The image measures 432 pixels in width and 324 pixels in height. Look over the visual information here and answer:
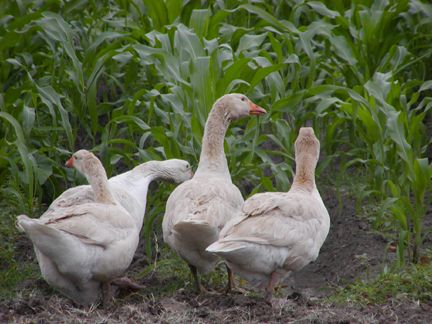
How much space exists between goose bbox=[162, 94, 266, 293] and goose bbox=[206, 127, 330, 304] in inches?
8.6

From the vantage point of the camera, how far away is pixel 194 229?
6910mm

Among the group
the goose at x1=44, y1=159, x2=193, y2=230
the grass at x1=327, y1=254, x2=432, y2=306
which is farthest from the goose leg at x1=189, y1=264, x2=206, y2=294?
the grass at x1=327, y1=254, x2=432, y2=306

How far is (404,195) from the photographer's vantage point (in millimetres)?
8438

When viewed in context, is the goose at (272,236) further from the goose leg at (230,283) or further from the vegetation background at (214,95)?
the vegetation background at (214,95)

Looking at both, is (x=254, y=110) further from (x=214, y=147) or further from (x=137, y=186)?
(x=137, y=186)

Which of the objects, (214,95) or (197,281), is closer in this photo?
(197,281)

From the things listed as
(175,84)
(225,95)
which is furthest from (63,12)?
(225,95)

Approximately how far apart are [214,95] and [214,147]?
0.73 meters

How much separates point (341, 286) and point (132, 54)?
8.89ft

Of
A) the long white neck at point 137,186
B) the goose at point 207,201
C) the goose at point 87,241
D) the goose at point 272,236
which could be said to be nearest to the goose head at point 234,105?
the goose at point 207,201

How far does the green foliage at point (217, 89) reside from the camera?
27.1ft

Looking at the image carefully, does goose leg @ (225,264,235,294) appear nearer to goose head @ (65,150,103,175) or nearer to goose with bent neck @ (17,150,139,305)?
goose with bent neck @ (17,150,139,305)

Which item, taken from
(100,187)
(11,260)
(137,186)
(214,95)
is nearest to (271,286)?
(100,187)

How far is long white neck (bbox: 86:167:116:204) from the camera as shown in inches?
283
